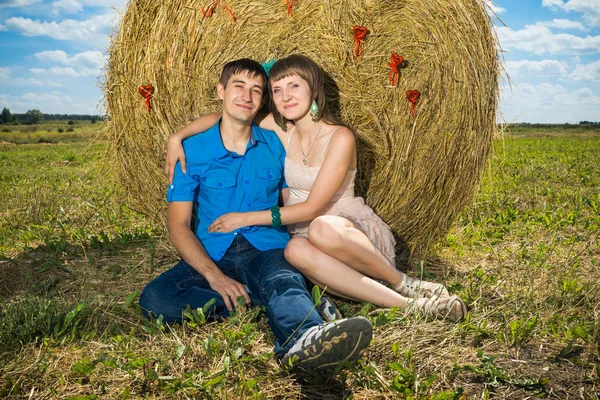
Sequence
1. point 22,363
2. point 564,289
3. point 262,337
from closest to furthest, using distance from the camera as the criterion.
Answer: point 22,363 → point 262,337 → point 564,289

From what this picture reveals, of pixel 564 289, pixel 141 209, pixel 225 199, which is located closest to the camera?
pixel 564 289

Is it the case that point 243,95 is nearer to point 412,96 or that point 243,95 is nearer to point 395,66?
point 395,66

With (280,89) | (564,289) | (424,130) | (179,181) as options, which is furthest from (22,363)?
(564,289)

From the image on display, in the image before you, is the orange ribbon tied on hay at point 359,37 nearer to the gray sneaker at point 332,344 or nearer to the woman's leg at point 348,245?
the woman's leg at point 348,245

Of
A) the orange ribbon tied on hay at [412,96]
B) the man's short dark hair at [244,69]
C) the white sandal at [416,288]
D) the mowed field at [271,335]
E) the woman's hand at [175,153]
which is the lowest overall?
the mowed field at [271,335]

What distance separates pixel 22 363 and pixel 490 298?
2488 mm

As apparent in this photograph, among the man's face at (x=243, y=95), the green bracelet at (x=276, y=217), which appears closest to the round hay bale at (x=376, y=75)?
the man's face at (x=243, y=95)

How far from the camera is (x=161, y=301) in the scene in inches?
116

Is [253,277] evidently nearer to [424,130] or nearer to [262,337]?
[262,337]

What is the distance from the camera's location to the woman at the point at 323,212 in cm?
294

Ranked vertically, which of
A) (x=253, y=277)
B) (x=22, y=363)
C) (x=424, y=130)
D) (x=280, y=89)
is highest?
(x=280, y=89)

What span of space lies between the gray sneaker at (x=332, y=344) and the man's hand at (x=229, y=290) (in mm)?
720

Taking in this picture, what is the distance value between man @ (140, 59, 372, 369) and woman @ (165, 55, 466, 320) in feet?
0.31

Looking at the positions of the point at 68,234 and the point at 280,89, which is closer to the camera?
the point at 280,89
